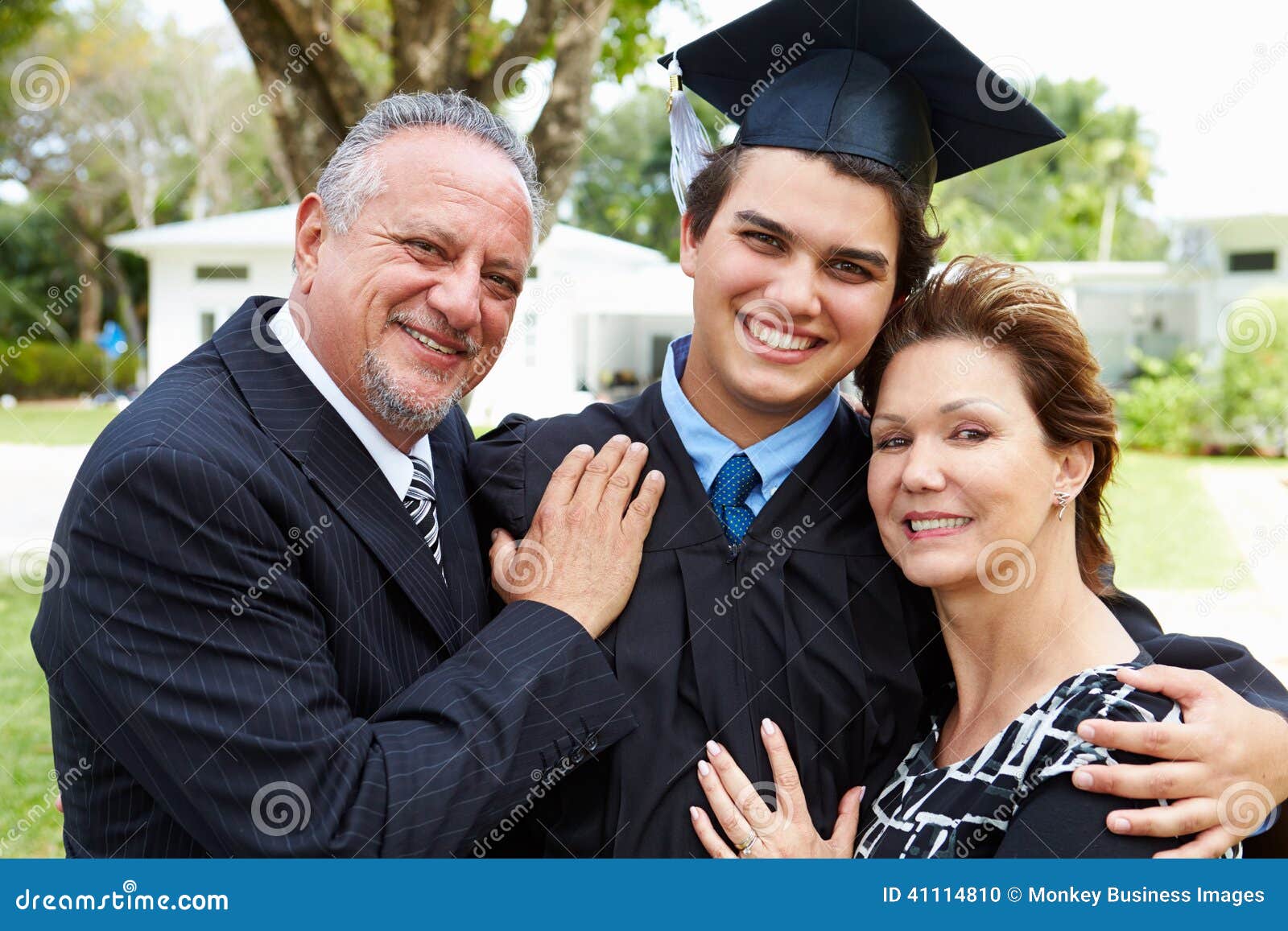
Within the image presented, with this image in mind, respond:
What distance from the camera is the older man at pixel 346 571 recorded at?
6.19 feet

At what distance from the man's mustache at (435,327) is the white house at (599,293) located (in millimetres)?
14149

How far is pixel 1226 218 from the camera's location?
78.1 ft

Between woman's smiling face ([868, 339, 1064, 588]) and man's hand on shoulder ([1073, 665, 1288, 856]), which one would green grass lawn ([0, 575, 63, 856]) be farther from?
man's hand on shoulder ([1073, 665, 1288, 856])

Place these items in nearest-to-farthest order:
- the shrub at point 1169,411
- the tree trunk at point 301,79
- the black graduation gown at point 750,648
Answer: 1. the black graduation gown at point 750,648
2. the tree trunk at point 301,79
3. the shrub at point 1169,411

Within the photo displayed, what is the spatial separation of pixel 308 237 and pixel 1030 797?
1913 millimetres

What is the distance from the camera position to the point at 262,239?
826 inches

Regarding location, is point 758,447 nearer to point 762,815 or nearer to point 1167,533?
point 762,815

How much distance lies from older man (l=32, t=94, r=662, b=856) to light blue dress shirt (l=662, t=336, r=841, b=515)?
14 centimetres

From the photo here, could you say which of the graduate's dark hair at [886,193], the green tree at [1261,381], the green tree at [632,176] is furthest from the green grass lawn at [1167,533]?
the green tree at [632,176]

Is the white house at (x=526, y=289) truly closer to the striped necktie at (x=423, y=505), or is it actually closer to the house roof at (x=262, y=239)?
the house roof at (x=262, y=239)

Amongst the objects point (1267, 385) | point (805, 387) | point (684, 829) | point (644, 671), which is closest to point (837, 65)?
point (805, 387)

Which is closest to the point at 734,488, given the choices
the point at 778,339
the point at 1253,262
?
the point at 778,339

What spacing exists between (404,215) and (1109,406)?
1.51 m

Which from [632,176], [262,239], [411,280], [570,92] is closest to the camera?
[411,280]
